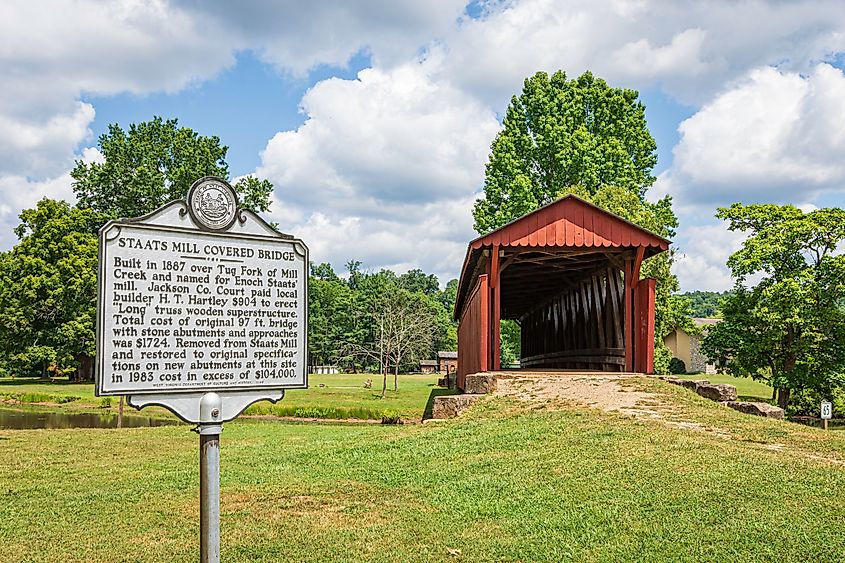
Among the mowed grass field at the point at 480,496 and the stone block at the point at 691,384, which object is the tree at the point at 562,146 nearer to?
the stone block at the point at 691,384

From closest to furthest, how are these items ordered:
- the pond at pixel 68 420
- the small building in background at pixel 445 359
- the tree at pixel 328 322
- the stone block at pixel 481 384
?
1. the stone block at pixel 481 384
2. the pond at pixel 68 420
3. the small building in background at pixel 445 359
4. the tree at pixel 328 322

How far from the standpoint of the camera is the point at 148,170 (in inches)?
1766

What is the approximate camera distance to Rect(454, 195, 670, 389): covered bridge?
15672 millimetres

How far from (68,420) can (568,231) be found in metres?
16.0

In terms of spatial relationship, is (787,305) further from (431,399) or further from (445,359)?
(445,359)

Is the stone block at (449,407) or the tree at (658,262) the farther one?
the tree at (658,262)

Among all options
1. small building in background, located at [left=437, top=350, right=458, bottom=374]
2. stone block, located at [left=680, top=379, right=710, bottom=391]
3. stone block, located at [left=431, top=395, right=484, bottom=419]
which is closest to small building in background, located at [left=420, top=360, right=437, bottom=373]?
small building in background, located at [left=437, top=350, right=458, bottom=374]

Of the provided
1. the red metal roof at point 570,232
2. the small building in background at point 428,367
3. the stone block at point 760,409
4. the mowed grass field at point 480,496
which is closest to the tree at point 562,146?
the red metal roof at point 570,232

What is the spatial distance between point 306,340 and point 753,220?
23.5 meters

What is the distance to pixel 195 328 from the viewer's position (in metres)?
4.70

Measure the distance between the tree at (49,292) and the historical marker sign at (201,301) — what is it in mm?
40278

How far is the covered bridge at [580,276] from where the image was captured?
15672mm

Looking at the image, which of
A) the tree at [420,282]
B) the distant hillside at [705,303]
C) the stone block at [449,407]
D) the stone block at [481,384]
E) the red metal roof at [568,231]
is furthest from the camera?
the distant hillside at [705,303]

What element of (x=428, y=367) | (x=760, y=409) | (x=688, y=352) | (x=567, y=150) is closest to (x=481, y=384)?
(x=760, y=409)
